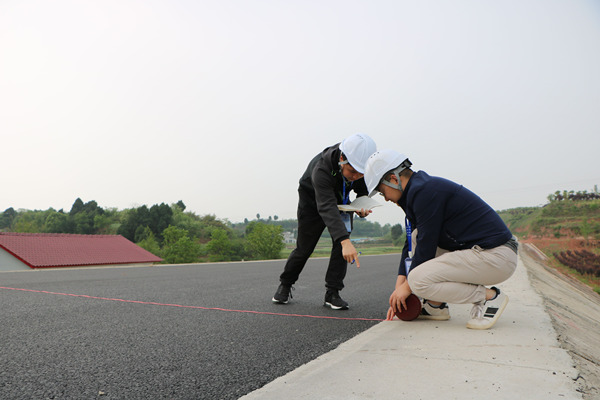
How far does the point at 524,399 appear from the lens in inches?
54.7

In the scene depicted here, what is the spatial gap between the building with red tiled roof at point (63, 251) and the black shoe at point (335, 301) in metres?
15.5

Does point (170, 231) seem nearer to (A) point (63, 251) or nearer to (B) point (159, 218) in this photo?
(B) point (159, 218)

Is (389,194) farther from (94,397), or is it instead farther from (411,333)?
(94,397)

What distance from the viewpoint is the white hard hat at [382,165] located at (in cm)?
264

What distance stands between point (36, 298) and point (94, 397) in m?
3.75

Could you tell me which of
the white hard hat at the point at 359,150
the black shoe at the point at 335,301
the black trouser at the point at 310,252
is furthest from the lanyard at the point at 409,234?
the black shoe at the point at 335,301

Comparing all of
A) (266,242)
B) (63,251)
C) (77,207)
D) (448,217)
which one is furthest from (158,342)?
(77,207)

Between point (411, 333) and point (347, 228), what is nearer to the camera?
point (411, 333)

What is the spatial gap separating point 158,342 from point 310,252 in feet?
6.20

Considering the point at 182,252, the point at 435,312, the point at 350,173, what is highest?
the point at 350,173

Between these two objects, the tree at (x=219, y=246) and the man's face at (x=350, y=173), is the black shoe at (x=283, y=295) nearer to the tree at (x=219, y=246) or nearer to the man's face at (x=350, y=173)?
the man's face at (x=350, y=173)

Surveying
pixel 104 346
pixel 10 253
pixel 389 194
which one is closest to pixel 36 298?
pixel 104 346

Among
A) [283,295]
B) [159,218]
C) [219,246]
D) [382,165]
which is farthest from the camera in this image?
[159,218]

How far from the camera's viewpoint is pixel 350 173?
3.57 m
